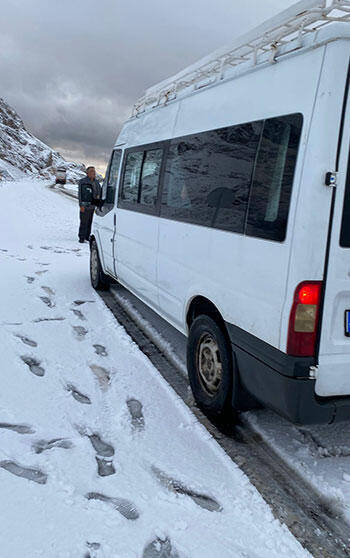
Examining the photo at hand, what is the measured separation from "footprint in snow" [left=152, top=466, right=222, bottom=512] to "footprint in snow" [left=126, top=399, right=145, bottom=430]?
1.72ft

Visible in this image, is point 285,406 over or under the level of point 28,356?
over

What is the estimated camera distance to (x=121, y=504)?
7.95ft

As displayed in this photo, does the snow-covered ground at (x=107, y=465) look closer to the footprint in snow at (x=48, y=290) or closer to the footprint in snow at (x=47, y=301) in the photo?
the footprint in snow at (x=47, y=301)

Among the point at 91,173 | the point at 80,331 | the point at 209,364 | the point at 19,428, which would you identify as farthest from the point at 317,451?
the point at 91,173

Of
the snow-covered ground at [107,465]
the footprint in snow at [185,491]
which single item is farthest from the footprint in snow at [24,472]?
the footprint in snow at [185,491]

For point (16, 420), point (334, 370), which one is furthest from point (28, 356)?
point (334, 370)

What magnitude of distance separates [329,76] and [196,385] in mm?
2374

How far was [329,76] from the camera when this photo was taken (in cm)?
226

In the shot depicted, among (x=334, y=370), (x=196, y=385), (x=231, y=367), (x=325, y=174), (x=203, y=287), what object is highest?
(x=325, y=174)

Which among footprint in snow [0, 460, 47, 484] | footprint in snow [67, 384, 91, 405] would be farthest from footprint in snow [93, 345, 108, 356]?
footprint in snow [0, 460, 47, 484]

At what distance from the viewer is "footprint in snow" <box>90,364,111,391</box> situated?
3.84 meters

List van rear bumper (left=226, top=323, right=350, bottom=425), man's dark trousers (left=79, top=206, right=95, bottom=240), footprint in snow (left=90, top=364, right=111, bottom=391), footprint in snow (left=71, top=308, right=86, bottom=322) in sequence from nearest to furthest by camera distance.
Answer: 1. van rear bumper (left=226, top=323, right=350, bottom=425)
2. footprint in snow (left=90, top=364, right=111, bottom=391)
3. footprint in snow (left=71, top=308, right=86, bottom=322)
4. man's dark trousers (left=79, top=206, right=95, bottom=240)

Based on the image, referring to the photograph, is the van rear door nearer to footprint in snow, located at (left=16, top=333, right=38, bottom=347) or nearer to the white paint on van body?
the white paint on van body

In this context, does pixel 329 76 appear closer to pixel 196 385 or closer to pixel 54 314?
pixel 196 385
